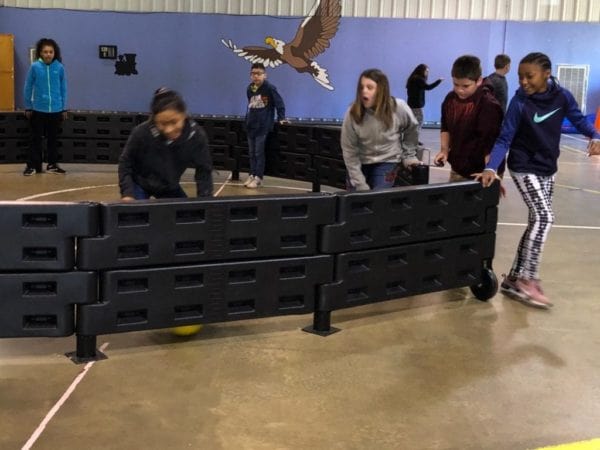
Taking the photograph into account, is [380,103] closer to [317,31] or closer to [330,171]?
[330,171]

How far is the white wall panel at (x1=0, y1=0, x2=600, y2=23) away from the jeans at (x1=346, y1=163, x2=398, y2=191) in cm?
1559

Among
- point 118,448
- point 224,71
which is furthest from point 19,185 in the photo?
point 224,71

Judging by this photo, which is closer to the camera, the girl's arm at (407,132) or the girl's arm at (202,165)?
the girl's arm at (202,165)

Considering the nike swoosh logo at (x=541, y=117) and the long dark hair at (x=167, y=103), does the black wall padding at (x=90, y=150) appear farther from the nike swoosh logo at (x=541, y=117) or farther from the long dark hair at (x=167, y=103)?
the nike swoosh logo at (x=541, y=117)

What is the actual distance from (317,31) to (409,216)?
16.4 metres

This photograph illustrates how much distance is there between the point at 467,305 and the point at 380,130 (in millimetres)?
1414

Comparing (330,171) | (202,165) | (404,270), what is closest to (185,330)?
(202,165)

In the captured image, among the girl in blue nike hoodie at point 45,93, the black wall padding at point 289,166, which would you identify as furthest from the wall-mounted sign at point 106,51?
the black wall padding at point 289,166

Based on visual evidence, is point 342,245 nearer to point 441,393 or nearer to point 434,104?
point 441,393

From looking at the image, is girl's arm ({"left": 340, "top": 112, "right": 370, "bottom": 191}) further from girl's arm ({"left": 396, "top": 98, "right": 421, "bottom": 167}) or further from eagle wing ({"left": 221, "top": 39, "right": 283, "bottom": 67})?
eagle wing ({"left": 221, "top": 39, "right": 283, "bottom": 67})

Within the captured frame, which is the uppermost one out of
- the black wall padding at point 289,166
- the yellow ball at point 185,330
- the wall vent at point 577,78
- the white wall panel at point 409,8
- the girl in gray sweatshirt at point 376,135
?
the white wall panel at point 409,8

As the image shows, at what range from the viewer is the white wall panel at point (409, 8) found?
20312 mm

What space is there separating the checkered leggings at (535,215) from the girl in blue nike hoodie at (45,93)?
7572mm

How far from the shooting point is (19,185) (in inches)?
401
